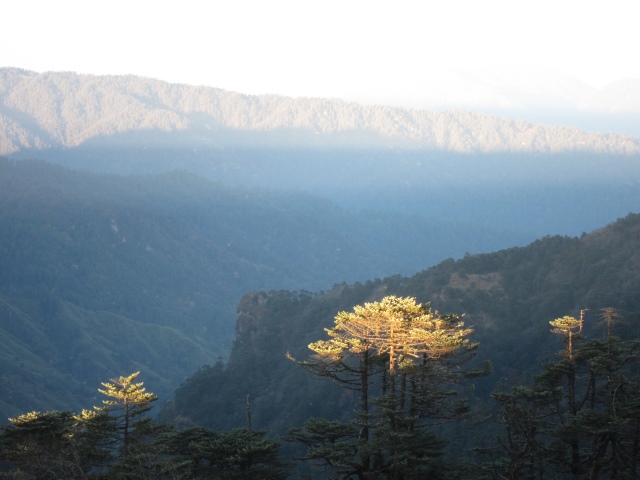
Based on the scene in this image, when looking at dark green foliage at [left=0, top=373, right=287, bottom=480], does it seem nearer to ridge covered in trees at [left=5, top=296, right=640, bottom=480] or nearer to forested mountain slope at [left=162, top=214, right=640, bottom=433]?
ridge covered in trees at [left=5, top=296, right=640, bottom=480]

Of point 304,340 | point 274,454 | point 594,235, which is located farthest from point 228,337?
point 274,454

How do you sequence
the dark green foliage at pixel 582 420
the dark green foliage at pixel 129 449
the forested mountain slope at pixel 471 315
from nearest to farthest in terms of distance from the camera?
1. the dark green foliage at pixel 582 420
2. the dark green foliage at pixel 129 449
3. the forested mountain slope at pixel 471 315

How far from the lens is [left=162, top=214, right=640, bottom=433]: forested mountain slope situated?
75938 millimetres

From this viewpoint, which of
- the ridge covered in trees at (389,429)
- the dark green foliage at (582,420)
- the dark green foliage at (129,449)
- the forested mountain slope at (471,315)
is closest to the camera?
the dark green foliage at (582,420)

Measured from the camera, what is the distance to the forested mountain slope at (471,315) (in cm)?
7594

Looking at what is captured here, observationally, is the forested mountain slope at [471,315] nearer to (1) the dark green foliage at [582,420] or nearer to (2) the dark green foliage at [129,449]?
(1) the dark green foliage at [582,420]

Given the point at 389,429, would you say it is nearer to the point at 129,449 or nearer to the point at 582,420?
the point at 582,420

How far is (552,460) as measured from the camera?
31.3m

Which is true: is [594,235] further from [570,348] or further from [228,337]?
[228,337]

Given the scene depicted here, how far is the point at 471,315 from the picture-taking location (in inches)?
3324

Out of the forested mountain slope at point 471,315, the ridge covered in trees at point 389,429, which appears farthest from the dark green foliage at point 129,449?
the forested mountain slope at point 471,315

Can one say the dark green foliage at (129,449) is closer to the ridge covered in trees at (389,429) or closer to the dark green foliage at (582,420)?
the ridge covered in trees at (389,429)

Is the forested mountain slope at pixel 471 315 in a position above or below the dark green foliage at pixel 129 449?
above

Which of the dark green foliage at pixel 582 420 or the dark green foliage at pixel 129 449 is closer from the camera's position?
the dark green foliage at pixel 582 420
